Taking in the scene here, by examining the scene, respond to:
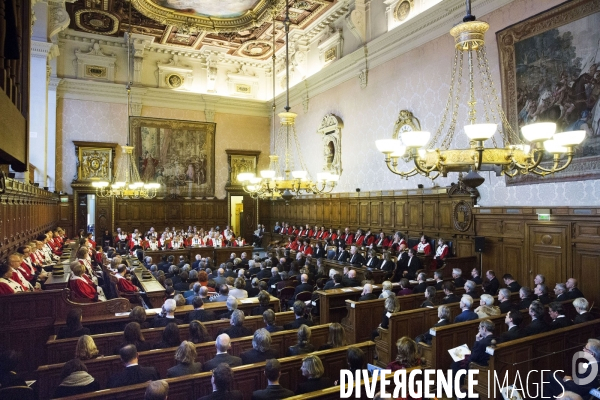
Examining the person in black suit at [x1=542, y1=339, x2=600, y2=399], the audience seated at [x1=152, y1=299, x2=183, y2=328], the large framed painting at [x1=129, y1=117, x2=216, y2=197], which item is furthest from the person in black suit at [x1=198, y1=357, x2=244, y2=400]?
the large framed painting at [x1=129, y1=117, x2=216, y2=197]

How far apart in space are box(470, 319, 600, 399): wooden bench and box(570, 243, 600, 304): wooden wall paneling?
126 inches

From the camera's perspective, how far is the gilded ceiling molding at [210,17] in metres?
14.4

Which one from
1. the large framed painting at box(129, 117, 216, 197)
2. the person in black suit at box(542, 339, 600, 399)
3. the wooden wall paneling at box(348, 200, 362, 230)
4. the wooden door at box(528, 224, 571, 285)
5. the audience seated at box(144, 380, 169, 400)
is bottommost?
the person in black suit at box(542, 339, 600, 399)

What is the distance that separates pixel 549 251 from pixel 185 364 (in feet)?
27.7

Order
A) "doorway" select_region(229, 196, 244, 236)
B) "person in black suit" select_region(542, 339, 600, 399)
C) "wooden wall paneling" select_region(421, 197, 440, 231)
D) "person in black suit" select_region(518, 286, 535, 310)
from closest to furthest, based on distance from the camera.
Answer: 1. "person in black suit" select_region(542, 339, 600, 399)
2. "person in black suit" select_region(518, 286, 535, 310)
3. "wooden wall paneling" select_region(421, 197, 440, 231)
4. "doorway" select_region(229, 196, 244, 236)

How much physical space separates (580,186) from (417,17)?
694 centimetres

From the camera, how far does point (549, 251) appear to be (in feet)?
30.2

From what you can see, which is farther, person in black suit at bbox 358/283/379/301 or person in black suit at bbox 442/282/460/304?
person in black suit at bbox 358/283/379/301

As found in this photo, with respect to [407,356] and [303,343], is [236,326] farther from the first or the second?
[407,356]

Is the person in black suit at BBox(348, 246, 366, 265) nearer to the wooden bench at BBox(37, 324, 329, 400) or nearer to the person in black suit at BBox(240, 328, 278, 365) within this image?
the wooden bench at BBox(37, 324, 329, 400)

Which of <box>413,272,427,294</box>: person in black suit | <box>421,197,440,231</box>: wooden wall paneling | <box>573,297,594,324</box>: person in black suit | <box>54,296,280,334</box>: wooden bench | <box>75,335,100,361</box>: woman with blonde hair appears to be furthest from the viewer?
<box>421,197,440,231</box>: wooden wall paneling

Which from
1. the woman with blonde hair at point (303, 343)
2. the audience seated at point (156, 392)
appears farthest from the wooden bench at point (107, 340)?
the audience seated at point (156, 392)

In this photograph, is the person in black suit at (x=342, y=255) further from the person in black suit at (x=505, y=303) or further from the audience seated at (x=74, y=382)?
the audience seated at (x=74, y=382)

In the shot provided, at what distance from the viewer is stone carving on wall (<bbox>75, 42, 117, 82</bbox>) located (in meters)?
19.1
